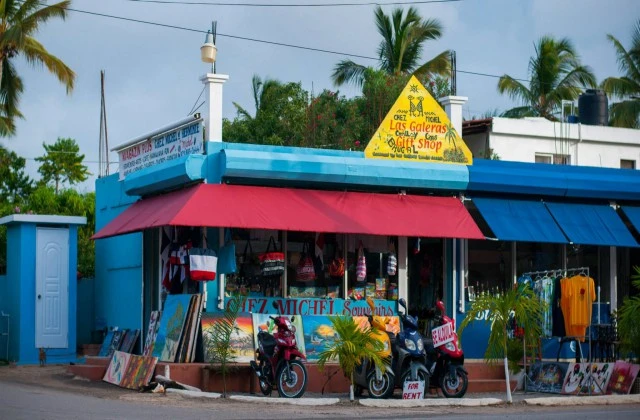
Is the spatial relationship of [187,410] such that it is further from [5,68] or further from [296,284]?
[5,68]

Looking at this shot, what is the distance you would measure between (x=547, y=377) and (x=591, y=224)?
491cm

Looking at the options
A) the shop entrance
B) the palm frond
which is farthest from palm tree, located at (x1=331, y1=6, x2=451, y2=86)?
the shop entrance

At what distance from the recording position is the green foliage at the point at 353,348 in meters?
16.6

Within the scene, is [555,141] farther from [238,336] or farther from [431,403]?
[431,403]

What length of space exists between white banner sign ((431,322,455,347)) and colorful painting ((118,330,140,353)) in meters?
7.38

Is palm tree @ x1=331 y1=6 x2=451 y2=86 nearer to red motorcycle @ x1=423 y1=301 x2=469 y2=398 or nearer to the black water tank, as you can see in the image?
the black water tank

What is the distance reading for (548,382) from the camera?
19.0 meters

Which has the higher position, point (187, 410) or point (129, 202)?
Answer: point (129, 202)

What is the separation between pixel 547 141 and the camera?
108 ft

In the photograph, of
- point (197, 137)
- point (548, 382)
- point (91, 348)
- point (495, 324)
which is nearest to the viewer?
point (495, 324)

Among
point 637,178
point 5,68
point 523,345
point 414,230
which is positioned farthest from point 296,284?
point 5,68

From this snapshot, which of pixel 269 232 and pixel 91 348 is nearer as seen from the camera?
pixel 269 232

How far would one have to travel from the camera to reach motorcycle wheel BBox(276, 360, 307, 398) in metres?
16.9

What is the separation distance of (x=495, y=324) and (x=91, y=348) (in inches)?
420
